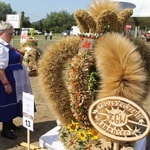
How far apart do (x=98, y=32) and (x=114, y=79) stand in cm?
75

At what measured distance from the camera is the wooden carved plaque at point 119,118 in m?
2.04

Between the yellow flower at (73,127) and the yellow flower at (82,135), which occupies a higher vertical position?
the yellow flower at (73,127)

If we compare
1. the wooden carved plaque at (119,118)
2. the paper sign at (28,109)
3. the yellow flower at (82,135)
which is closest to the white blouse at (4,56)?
the paper sign at (28,109)

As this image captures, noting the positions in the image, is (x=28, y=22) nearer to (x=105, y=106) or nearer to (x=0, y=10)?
(x=0, y=10)

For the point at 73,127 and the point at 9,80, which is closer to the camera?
the point at 73,127

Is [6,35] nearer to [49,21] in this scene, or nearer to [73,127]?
[73,127]

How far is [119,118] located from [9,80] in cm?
190

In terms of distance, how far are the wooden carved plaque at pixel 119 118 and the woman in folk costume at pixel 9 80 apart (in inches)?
61.8

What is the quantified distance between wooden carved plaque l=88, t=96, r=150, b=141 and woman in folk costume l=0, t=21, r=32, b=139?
157 cm

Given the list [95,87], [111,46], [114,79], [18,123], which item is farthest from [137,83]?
[18,123]

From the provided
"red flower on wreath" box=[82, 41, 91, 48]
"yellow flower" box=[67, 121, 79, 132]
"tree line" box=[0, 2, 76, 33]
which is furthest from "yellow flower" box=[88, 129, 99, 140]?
"tree line" box=[0, 2, 76, 33]

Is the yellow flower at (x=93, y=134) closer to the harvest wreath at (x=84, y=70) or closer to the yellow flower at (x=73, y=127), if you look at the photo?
the harvest wreath at (x=84, y=70)

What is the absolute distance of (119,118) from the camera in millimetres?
2131

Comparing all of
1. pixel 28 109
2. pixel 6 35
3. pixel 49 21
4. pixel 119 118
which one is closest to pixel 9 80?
pixel 6 35
